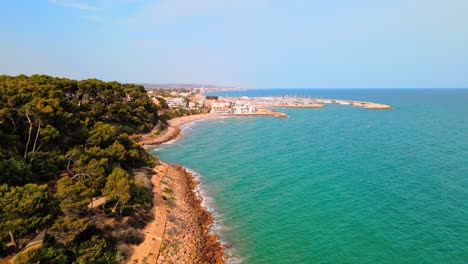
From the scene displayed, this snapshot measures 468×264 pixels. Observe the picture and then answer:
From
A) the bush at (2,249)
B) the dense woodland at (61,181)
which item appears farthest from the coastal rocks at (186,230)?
the bush at (2,249)

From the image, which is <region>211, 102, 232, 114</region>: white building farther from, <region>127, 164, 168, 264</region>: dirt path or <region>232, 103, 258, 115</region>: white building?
<region>127, 164, 168, 264</region>: dirt path

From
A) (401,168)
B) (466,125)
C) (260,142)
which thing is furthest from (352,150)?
(466,125)

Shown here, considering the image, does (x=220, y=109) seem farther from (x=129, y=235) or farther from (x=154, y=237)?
(x=129, y=235)

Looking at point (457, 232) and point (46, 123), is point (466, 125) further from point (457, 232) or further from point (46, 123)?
point (46, 123)

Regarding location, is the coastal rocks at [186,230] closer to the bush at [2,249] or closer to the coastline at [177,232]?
the coastline at [177,232]

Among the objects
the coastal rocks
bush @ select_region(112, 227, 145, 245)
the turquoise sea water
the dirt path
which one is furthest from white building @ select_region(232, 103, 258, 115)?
bush @ select_region(112, 227, 145, 245)
